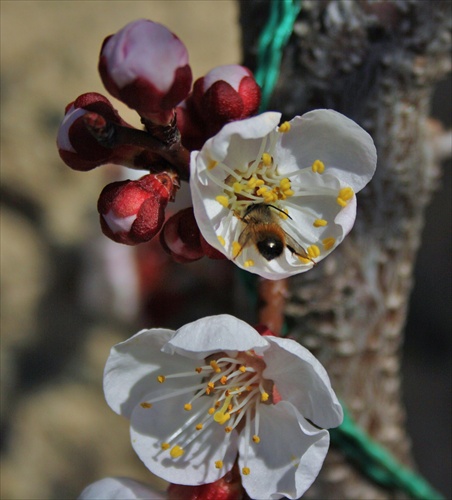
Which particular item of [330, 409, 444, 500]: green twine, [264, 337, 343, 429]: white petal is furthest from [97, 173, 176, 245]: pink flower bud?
[330, 409, 444, 500]: green twine

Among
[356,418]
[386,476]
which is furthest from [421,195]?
[386,476]

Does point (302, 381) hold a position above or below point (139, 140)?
below

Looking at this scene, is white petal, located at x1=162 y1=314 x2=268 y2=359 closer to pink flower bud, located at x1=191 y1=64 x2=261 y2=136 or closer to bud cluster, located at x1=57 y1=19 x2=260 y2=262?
bud cluster, located at x1=57 y1=19 x2=260 y2=262

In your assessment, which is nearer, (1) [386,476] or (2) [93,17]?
(1) [386,476]

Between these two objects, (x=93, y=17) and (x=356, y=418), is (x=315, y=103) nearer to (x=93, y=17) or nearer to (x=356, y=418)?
(x=356, y=418)

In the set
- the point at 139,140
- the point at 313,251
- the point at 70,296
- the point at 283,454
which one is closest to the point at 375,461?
the point at 283,454

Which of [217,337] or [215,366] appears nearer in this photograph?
[217,337]

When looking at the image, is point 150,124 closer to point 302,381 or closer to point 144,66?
point 144,66
